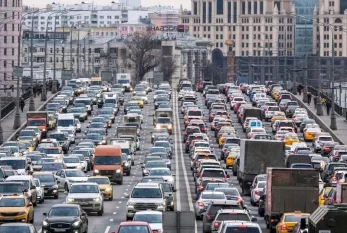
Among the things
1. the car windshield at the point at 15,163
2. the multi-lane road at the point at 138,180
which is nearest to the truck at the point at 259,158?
the multi-lane road at the point at 138,180

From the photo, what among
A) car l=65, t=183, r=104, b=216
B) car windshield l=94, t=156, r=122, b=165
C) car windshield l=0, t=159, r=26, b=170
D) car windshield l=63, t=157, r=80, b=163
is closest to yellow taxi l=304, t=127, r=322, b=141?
car windshield l=63, t=157, r=80, b=163

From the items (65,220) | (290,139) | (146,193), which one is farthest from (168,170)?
(290,139)

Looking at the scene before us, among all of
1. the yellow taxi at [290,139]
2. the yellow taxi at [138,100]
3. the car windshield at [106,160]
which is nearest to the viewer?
the car windshield at [106,160]

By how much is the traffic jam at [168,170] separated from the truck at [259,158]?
0.13 feet

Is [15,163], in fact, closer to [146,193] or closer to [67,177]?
[67,177]

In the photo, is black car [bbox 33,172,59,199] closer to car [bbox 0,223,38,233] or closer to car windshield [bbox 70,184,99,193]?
car windshield [bbox 70,184,99,193]

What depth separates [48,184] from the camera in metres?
62.0

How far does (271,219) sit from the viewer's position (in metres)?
50.6

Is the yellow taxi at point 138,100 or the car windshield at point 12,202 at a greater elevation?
the yellow taxi at point 138,100

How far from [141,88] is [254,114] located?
37.6 m

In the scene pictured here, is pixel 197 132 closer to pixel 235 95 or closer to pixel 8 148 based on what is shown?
pixel 8 148

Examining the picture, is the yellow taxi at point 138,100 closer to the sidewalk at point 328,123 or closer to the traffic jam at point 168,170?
the traffic jam at point 168,170

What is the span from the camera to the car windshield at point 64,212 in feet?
155

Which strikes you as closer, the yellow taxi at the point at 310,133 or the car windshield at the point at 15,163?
the car windshield at the point at 15,163
